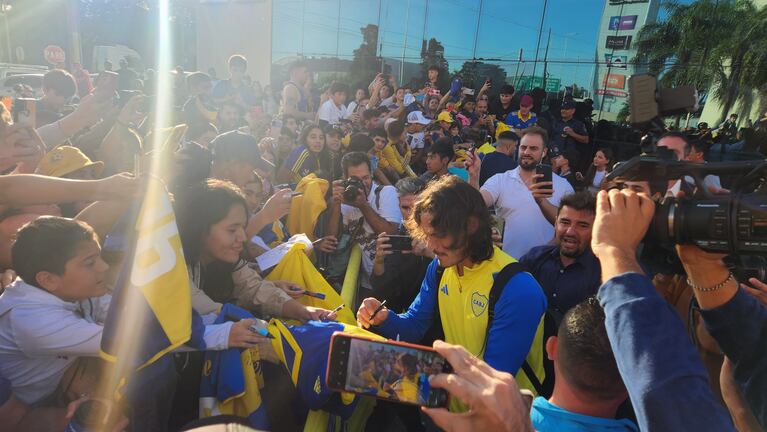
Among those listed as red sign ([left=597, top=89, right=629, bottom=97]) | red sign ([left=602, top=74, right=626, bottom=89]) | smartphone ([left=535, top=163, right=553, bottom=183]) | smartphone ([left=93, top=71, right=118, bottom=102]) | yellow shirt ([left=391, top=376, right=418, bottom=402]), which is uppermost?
red sign ([left=602, top=74, right=626, bottom=89])

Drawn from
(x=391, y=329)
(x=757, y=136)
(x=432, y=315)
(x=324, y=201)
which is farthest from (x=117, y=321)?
(x=757, y=136)

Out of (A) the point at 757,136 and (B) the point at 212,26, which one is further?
(B) the point at 212,26

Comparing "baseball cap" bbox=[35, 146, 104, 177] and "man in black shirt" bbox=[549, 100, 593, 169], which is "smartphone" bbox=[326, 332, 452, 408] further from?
"man in black shirt" bbox=[549, 100, 593, 169]

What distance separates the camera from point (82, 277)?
6.20 ft

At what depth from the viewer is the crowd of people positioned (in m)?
1.09

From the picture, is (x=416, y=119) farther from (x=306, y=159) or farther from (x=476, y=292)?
(x=476, y=292)

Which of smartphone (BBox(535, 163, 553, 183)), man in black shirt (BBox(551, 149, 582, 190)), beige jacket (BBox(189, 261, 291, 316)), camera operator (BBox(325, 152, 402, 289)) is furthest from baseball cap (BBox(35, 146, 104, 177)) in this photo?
man in black shirt (BBox(551, 149, 582, 190))

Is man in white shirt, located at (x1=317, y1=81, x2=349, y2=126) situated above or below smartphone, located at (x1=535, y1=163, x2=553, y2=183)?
above

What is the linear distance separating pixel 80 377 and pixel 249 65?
14.2 metres

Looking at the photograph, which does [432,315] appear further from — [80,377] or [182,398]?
[80,377]

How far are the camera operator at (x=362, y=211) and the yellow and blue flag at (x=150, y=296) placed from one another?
1668 millimetres

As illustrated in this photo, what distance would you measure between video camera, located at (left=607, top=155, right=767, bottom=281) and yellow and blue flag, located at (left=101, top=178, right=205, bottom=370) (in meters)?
1.55

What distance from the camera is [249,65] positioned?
48.0 feet

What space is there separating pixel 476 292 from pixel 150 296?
1305 mm
